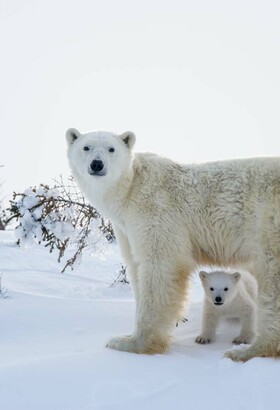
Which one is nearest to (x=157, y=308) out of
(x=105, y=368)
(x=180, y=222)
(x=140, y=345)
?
(x=140, y=345)

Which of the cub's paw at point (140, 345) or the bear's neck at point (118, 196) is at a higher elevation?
the bear's neck at point (118, 196)

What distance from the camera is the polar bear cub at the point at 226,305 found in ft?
16.7

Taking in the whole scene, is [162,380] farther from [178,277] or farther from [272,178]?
[272,178]

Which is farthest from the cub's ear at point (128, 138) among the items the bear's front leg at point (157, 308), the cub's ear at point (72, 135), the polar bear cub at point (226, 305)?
the polar bear cub at point (226, 305)

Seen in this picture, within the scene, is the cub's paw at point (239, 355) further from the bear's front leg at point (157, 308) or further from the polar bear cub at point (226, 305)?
the polar bear cub at point (226, 305)

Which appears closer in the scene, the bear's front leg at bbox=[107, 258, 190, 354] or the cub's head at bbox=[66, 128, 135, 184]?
the bear's front leg at bbox=[107, 258, 190, 354]

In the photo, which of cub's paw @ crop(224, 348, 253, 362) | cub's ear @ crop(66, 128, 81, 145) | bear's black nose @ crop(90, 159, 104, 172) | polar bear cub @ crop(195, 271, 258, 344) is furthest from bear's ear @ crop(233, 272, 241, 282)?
cub's ear @ crop(66, 128, 81, 145)

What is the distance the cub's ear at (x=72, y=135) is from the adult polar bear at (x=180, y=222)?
0.72ft

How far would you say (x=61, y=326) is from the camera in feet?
18.3

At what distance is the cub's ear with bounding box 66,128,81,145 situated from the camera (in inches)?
203

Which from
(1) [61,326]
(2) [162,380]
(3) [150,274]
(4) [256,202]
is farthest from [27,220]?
(2) [162,380]

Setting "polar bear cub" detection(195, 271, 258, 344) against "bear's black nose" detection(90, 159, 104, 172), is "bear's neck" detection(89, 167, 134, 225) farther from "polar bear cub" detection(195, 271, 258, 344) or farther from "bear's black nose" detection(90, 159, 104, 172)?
"polar bear cub" detection(195, 271, 258, 344)

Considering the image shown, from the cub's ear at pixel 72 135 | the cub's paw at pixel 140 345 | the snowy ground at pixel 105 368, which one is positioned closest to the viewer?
the snowy ground at pixel 105 368

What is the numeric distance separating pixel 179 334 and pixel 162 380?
6.38ft
